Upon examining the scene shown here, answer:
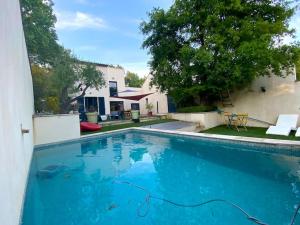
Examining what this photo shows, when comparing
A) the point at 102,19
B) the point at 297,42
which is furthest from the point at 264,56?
the point at 102,19

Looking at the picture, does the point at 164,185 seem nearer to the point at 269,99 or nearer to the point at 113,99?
the point at 269,99

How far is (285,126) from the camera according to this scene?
10.2 m

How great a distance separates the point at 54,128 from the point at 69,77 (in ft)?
17.8

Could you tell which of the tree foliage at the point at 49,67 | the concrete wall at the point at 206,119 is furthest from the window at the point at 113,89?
the concrete wall at the point at 206,119

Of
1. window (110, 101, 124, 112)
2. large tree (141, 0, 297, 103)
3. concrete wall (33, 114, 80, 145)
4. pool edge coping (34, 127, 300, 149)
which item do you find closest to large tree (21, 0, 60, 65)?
concrete wall (33, 114, 80, 145)

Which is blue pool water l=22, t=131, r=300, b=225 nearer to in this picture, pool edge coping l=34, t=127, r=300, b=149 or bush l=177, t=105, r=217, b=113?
pool edge coping l=34, t=127, r=300, b=149

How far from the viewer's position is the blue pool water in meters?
3.66

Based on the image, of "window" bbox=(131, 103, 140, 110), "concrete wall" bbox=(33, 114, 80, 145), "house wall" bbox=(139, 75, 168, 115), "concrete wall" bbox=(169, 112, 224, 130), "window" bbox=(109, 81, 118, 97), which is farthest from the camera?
"window" bbox=(131, 103, 140, 110)

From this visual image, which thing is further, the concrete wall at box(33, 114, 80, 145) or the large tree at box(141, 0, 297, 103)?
the large tree at box(141, 0, 297, 103)

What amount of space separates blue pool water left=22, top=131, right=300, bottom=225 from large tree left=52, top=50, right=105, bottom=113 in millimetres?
7323

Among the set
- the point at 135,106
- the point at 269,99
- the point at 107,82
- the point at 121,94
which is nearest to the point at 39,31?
the point at 107,82

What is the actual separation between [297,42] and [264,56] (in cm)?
272

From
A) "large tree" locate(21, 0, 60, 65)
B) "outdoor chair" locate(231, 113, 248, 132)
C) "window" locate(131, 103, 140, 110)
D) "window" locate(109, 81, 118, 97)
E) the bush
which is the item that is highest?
"large tree" locate(21, 0, 60, 65)

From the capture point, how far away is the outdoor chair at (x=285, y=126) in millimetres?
9716
